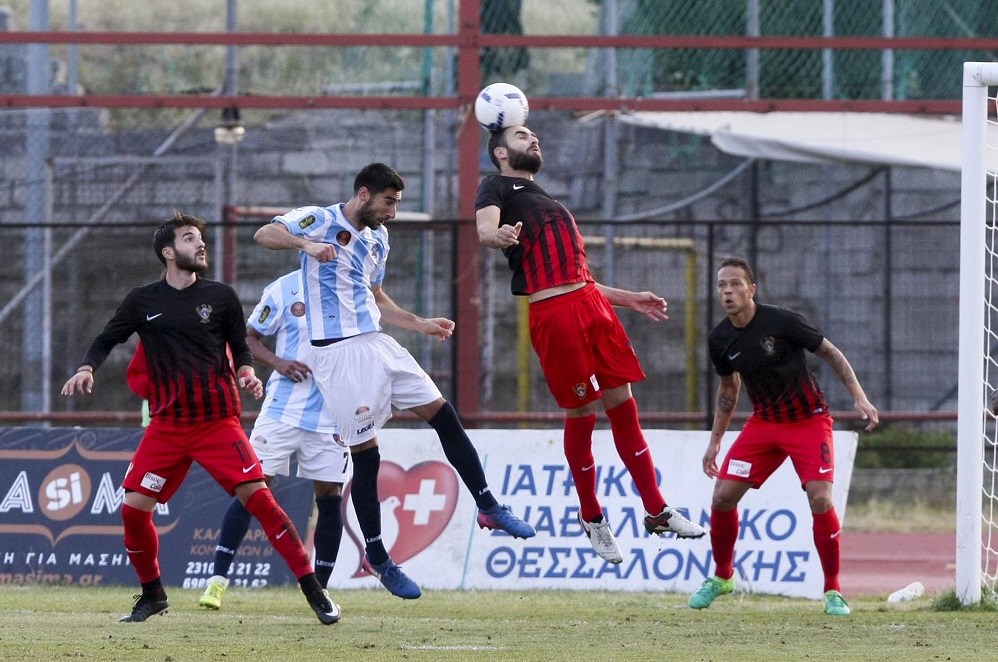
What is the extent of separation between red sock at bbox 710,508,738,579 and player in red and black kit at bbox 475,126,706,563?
176 centimetres

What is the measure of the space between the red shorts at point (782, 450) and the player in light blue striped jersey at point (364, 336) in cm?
197

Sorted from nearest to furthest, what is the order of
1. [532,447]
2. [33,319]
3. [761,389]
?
[761,389]
[532,447]
[33,319]

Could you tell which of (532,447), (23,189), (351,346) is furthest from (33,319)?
(351,346)

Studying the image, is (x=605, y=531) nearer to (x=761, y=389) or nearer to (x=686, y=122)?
(x=761, y=389)

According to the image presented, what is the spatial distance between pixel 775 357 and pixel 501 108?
2.66 metres

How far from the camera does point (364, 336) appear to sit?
8383 mm

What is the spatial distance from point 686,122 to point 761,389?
778 cm

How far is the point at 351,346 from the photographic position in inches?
328

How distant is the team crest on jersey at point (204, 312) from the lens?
26.4 ft

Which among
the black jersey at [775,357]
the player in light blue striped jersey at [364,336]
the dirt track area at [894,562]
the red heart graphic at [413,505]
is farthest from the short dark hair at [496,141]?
the dirt track area at [894,562]

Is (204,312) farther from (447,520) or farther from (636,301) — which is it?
(447,520)

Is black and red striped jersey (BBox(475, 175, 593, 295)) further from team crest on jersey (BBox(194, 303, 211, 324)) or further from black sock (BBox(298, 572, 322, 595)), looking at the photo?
black sock (BBox(298, 572, 322, 595))

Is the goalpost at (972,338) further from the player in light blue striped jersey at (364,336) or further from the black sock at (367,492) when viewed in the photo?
the black sock at (367,492)

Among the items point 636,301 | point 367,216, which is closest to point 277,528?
point 367,216
